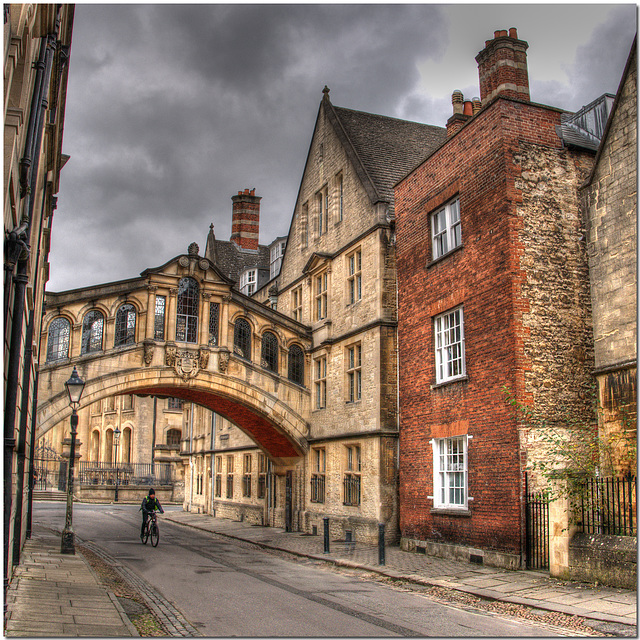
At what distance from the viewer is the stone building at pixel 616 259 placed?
13266 millimetres

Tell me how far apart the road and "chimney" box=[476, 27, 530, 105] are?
442 inches

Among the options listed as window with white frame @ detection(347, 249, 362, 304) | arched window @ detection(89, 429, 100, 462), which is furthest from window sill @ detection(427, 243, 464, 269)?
arched window @ detection(89, 429, 100, 462)

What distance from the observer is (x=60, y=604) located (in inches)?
348

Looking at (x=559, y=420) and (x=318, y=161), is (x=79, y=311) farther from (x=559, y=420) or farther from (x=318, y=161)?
(x=559, y=420)

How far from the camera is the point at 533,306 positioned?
14.5 metres

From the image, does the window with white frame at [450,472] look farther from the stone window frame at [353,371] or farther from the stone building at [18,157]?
the stone building at [18,157]

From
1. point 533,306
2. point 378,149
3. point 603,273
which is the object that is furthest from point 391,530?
point 378,149

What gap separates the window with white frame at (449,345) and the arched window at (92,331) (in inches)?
409

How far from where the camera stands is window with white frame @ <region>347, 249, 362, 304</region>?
70.2ft

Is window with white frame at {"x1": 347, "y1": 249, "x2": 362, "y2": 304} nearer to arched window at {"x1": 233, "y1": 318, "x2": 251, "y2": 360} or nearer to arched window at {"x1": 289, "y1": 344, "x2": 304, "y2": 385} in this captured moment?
arched window at {"x1": 289, "y1": 344, "x2": 304, "y2": 385}

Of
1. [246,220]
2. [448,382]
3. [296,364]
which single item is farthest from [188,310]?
[246,220]

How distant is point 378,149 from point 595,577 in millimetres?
16242

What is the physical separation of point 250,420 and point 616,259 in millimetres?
14411

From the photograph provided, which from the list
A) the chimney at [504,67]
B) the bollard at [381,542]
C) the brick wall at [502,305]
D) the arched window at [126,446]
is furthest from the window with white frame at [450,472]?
the arched window at [126,446]
